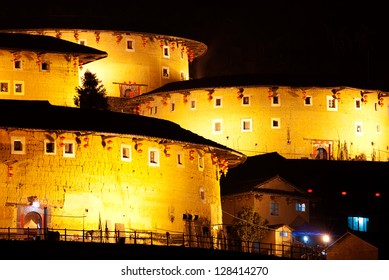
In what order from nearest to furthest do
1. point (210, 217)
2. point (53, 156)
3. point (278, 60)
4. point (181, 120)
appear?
point (53, 156)
point (210, 217)
point (181, 120)
point (278, 60)

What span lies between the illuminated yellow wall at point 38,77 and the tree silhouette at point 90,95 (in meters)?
0.78

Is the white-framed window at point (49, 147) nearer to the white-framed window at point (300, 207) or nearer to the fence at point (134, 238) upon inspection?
the fence at point (134, 238)

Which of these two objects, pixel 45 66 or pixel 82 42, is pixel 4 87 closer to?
pixel 45 66

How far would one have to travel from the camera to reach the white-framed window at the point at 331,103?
9669cm

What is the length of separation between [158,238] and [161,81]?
105 feet

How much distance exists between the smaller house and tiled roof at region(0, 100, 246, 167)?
702 cm

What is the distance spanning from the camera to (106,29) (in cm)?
9594

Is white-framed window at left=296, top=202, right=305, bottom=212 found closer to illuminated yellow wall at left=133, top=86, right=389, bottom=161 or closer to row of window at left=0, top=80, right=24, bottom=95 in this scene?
illuminated yellow wall at left=133, top=86, right=389, bottom=161

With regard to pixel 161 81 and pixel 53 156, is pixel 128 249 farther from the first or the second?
pixel 161 81

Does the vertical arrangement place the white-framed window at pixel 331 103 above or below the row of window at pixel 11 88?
above

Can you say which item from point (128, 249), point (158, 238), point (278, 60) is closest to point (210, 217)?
point (158, 238)

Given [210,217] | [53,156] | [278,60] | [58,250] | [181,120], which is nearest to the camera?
[58,250]

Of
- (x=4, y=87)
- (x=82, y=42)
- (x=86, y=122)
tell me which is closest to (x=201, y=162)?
(x=86, y=122)

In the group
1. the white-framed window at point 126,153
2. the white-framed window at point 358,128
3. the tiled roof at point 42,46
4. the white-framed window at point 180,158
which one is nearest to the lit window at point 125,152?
the white-framed window at point 126,153
